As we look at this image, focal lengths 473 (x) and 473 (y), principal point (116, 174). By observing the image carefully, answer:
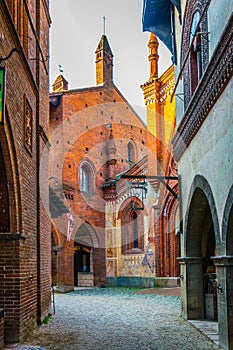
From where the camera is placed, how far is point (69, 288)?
22422 mm

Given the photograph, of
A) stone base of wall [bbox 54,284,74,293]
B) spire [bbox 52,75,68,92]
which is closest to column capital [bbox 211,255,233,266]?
stone base of wall [bbox 54,284,74,293]

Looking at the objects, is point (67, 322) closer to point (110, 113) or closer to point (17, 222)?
point (17, 222)

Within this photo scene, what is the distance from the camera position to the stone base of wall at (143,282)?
2097 cm

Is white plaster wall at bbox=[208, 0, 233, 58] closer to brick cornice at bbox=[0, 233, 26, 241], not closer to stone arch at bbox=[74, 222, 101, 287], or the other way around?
brick cornice at bbox=[0, 233, 26, 241]

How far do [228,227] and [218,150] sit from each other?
1334mm

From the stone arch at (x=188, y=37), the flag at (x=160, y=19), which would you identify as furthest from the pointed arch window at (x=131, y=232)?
the stone arch at (x=188, y=37)

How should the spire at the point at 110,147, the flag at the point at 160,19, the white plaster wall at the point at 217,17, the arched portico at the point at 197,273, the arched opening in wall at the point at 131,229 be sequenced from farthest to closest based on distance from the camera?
1. the spire at the point at 110,147
2. the arched opening in wall at the point at 131,229
3. the flag at the point at 160,19
4. the arched portico at the point at 197,273
5. the white plaster wall at the point at 217,17

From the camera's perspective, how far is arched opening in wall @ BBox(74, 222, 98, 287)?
2614 cm

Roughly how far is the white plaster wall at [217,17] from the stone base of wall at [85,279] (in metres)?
19.6

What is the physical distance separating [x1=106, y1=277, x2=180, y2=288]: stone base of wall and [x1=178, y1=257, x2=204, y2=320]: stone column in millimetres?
10089

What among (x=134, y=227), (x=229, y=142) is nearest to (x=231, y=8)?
(x=229, y=142)

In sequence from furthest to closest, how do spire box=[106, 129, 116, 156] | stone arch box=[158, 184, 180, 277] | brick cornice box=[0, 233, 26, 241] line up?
1. spire box=[106, 129, 116, 156]
2. stone arch box=[158, 184, 180, 277]
3. brick cornice box=[0, 233, 26, 241]

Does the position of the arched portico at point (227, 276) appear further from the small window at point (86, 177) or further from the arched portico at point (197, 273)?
the small window at point (86, 177)

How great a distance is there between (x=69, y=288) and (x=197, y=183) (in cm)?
1440
